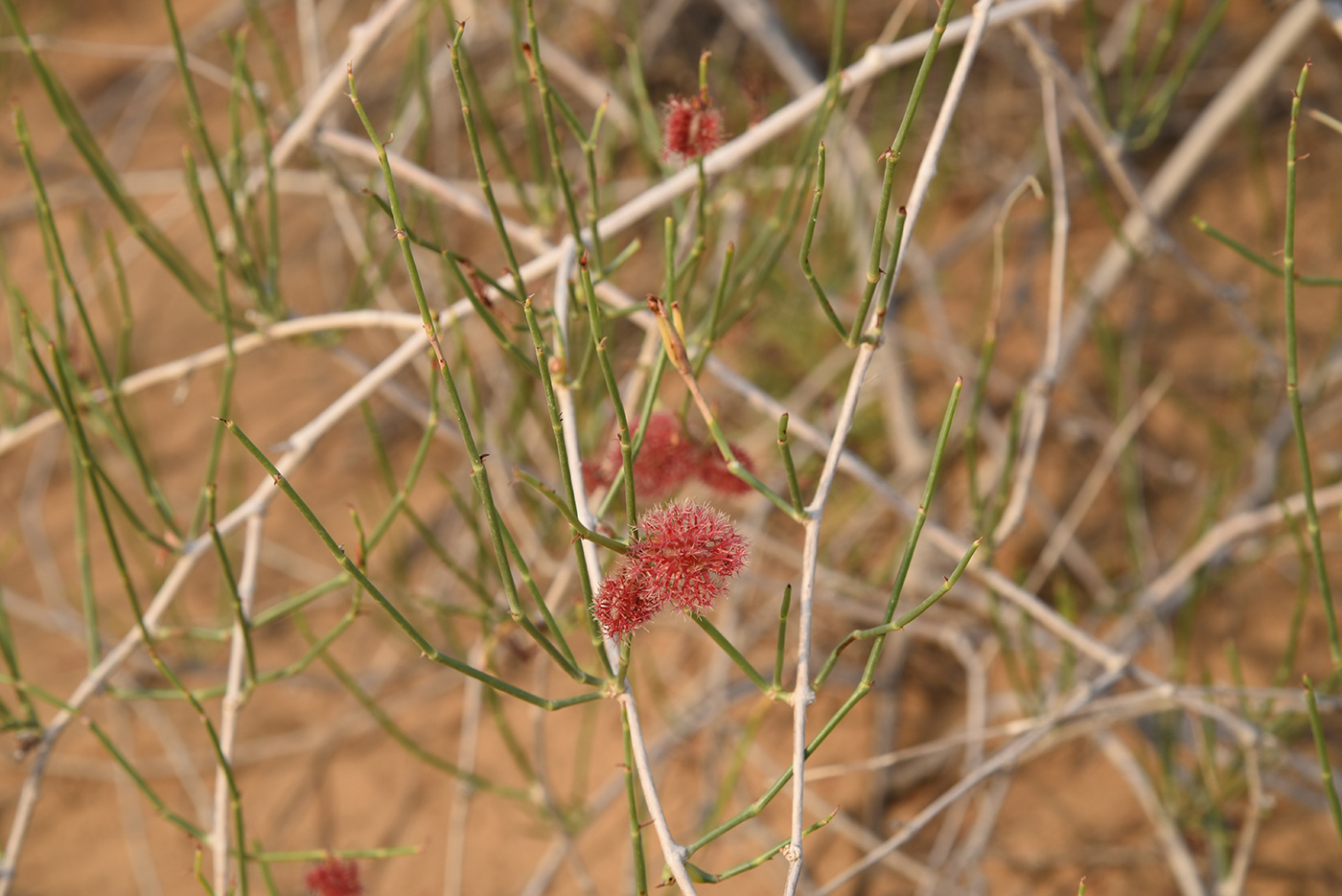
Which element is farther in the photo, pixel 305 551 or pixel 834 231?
pixel 305 551

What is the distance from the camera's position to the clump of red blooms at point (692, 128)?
2.76 ft

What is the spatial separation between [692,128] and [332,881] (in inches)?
33.2

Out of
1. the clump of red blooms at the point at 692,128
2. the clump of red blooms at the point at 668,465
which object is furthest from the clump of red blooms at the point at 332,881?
the clump of red blooms at the point at 692,128

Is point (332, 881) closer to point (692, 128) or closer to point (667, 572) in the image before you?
point (667, 572)

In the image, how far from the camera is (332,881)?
94cm

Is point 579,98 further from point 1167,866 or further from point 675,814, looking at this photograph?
point 1167,866

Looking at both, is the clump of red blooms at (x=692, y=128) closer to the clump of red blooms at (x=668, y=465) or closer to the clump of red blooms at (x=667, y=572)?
the clump of red blooms at (x=668, y=465)

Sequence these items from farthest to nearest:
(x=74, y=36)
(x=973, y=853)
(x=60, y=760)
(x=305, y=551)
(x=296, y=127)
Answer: (x=74, y=36)
(x=305, y=551)
(x=60, y=760)
(x=973, y=853)
(x=296, y=127)

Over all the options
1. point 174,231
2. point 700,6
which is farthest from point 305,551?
point 700,6

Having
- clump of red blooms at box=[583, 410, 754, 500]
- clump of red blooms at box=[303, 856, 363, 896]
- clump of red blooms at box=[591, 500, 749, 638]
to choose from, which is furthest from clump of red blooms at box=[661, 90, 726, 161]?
clump of red blooms at box=[303, 856, 363, 896]

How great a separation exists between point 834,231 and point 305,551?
1470 mm

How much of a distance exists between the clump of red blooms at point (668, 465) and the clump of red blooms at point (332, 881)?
50cm

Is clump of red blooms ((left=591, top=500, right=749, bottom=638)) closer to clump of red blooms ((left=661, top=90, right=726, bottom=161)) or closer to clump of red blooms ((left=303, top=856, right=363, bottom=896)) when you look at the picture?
clump of red blooms ((left=661, top=90, right=726, bottom=161))

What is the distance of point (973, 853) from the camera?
141 cm
